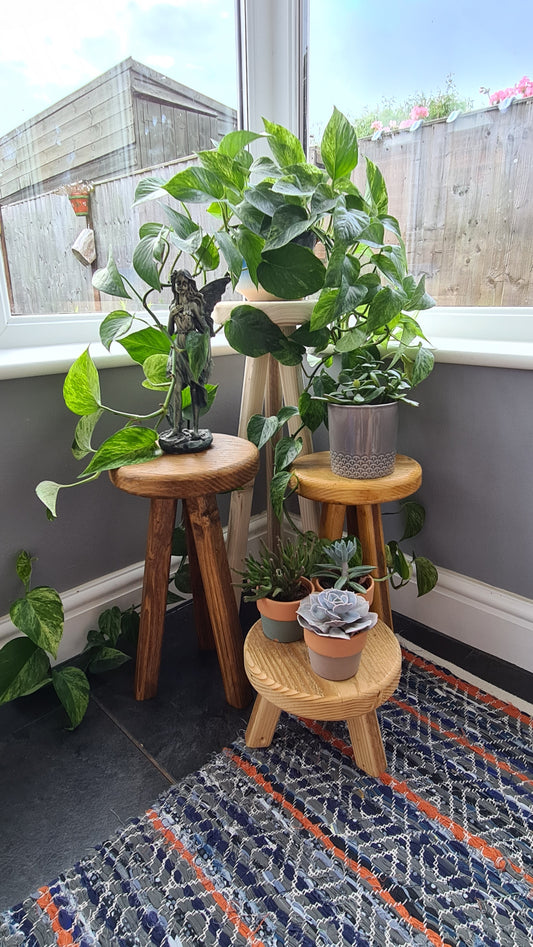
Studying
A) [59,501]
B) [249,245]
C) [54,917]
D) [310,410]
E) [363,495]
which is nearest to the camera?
[54,917]

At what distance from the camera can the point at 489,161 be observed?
1.19m

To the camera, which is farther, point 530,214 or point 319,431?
point 319,431

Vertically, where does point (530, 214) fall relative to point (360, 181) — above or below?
below

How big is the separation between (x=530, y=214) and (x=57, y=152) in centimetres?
103

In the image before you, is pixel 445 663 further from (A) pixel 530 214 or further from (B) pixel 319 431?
(A) pixel 530 214

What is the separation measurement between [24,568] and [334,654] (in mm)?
643

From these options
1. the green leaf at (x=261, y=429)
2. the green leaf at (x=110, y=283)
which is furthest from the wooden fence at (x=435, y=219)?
the green leaf at (x=261, y=429)

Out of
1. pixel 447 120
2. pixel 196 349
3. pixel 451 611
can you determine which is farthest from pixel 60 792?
pixel 447 120

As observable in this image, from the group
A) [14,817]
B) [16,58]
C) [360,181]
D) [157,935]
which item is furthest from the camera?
[360,181]

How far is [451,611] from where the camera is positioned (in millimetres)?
1317

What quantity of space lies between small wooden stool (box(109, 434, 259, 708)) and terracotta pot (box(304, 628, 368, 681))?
25cm

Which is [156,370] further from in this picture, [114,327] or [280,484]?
[280,484]

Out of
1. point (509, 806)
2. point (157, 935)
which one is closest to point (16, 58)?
point (157, 935)

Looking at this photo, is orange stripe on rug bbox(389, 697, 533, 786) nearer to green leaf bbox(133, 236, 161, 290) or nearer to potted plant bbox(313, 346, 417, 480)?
potted plant bbox(313, 346, 417, 480)
